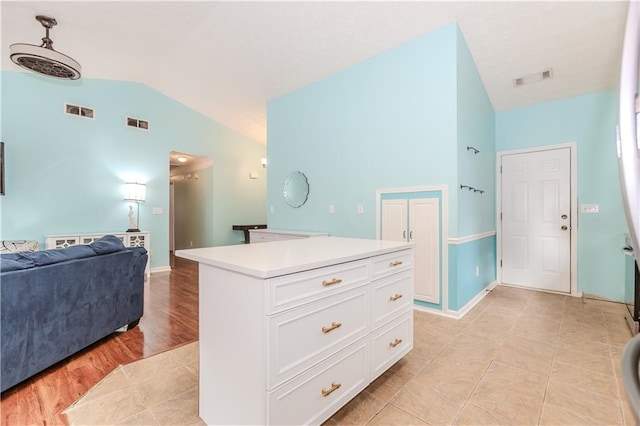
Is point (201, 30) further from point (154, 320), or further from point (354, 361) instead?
point (354, 361)

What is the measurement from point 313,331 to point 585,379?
1.91 meters

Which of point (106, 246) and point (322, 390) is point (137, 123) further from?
point (322, 390)

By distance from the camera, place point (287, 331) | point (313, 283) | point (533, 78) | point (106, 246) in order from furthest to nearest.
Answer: point (533, 78)
point (106, 246)
point (313, 283)
point (287, 331)

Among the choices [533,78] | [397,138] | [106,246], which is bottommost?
[106,246]

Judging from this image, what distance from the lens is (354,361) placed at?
1.64 m

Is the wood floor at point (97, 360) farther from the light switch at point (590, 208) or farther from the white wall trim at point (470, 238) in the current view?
the light switch at point (590, 208)

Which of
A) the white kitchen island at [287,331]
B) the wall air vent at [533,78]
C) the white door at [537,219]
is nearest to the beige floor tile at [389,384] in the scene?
the white kitchen island at [287,331]

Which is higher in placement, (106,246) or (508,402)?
(106,246)

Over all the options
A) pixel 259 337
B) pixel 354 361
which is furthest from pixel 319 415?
pixel 259 337

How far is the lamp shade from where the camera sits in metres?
4.93

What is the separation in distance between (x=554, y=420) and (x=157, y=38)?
5.09 m

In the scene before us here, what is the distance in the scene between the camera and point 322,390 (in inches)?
57.5

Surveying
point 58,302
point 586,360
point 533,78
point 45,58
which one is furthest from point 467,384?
point 45,58

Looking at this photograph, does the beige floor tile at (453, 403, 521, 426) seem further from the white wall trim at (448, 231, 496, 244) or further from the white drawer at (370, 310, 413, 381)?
the white wall trim at (448, 231, 496, 244)
